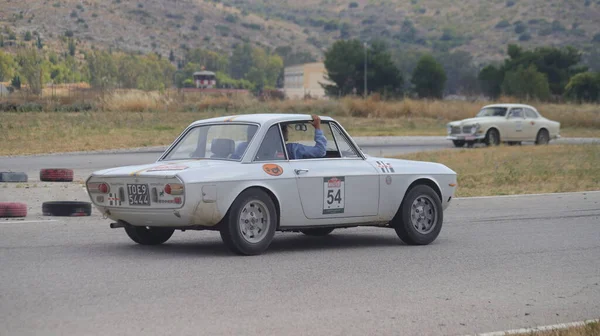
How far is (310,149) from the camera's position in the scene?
11.0m

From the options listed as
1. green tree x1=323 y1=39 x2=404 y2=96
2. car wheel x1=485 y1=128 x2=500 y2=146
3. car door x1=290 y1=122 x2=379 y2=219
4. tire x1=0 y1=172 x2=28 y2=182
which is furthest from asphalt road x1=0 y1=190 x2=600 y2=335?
green tree x1=323 y1=39 x2=404 y2=96

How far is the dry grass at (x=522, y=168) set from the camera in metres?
19.5

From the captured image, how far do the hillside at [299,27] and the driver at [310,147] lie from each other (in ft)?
269

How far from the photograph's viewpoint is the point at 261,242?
1011 cm

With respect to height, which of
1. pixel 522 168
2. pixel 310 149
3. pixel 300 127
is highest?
pixel 300 127

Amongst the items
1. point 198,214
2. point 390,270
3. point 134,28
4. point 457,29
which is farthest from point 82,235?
point 457,29

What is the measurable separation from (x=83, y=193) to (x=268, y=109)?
35333mm

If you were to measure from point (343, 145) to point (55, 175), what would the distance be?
8576mm

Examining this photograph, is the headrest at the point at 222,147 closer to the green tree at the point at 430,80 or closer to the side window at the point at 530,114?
the side window at the point at 530,114

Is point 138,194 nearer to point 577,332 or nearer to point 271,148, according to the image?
point 271,148

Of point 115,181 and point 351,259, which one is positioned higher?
point 115,181

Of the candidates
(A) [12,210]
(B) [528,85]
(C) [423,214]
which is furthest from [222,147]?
(B) [528,85]

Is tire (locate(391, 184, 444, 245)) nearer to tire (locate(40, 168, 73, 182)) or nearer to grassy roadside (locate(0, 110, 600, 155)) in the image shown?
tire (locate(40, 168, 73, 182))

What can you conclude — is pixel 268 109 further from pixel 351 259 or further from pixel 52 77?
pixel 351 259
